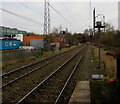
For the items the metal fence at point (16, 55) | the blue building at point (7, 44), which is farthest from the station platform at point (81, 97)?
the blue building at point (7, 44)

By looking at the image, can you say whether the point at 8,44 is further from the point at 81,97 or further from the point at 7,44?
the point at 81,97

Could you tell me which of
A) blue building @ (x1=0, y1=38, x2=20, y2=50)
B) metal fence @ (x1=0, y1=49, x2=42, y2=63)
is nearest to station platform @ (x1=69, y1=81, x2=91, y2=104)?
metal fence @ (x1=0, y1=49, x2=42, y2=63)

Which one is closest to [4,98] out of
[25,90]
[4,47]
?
[25,90]

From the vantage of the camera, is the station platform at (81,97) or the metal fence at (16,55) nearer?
the station platform at (81,97)

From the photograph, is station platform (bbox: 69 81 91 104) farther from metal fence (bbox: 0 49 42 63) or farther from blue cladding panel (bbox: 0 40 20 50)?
blue cladding panel (bbox: 0 40 20 50)

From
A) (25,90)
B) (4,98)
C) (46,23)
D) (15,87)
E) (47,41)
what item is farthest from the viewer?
(47,41)

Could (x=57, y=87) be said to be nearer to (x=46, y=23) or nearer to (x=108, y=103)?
(x=108, y=103)

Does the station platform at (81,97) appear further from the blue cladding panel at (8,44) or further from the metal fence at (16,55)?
the blue cladding panel at (8,44)

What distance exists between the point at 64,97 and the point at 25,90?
228 cm

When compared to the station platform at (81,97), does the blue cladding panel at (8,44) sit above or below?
above

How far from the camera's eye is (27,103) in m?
6.99

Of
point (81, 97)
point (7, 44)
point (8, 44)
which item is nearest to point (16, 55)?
point (81, 97)

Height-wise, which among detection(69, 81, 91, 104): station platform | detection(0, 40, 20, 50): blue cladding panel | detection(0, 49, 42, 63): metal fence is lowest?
detection(69, 81, 91, 104): station platform

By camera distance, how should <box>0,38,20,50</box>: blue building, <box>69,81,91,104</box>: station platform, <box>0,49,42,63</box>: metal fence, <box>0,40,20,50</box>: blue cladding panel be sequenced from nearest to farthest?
<box>69,81,91,104</box>: station platform → <box>0,49,42,63</box>: metal fence → <box>0,40,20,50</box>: blue cladding panel → <box>0,38,20,50</box>: blue building
